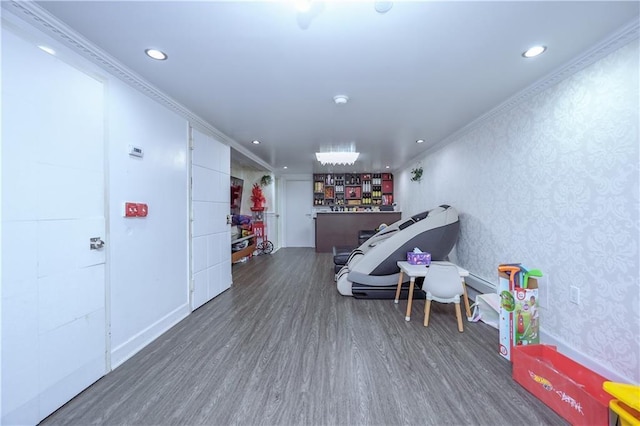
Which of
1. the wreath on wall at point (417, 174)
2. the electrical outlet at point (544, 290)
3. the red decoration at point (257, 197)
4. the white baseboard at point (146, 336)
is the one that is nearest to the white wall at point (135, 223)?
the white baseboard at point (146, 336)

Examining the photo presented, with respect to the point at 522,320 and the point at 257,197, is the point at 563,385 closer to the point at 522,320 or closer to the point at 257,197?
the point at 522,320

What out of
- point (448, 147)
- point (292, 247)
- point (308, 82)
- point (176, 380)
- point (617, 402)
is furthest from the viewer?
point (292, 247)

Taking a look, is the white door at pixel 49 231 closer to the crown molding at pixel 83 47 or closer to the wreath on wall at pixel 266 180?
the crown molding at pixel 83 47

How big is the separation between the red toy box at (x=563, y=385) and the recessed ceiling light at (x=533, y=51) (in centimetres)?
215

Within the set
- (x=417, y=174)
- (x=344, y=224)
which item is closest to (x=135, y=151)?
(x=417, y=174)

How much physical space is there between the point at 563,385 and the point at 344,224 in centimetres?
576

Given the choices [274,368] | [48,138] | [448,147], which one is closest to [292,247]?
[448,147]

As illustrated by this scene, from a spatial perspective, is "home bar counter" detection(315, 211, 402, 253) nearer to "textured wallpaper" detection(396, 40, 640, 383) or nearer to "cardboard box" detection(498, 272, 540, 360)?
"textured wallpaper" detection(396, 40, 640, 383)

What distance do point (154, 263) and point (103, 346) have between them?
0.74 meters

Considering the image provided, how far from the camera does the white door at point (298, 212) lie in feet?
27.0

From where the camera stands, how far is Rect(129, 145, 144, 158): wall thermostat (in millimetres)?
2119

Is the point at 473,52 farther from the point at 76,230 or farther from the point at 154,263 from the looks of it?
the point at 154,263

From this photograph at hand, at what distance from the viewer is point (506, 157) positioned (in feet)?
8.92

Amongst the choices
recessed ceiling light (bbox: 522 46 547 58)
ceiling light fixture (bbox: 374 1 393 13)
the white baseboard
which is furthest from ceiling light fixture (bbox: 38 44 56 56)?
recessed ceiling light (bbox: 522 46 547 58)
